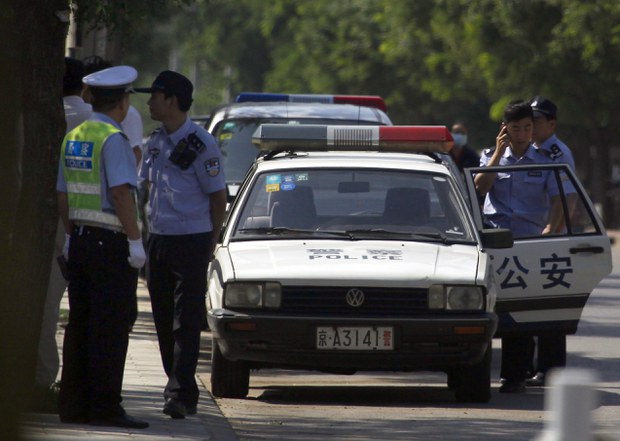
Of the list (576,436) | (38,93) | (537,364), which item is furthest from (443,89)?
(576,436)

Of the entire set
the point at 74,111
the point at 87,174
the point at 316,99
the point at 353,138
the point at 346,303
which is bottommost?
the point at 346,303

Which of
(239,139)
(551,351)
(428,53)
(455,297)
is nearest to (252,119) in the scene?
(239,139)

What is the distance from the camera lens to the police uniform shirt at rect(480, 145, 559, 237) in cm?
1101

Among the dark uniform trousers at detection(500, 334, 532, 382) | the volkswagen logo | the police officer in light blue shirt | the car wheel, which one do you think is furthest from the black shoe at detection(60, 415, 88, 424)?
→ the police officer in light blue shirt

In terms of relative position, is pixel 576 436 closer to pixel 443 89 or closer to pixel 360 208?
pixel 360 208

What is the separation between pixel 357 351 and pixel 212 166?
1.43 metres

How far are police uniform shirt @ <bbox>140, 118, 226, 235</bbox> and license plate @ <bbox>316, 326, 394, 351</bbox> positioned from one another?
3.32 ft

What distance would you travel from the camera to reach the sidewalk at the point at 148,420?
7562 millimetres

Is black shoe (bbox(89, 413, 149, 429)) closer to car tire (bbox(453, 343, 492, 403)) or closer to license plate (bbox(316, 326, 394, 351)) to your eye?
license plate (bbox(316, 326, 394, 351))

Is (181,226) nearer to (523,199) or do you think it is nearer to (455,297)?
(455,297)

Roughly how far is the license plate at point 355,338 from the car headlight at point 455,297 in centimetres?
31

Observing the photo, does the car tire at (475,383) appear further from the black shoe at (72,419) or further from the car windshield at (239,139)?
the car windshield at (239,139)

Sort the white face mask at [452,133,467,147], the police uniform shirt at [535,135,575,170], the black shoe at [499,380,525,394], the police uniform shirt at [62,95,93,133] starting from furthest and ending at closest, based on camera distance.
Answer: the white face mask at [452,133,467,147] → the police uniform shirt at [535,135,575,170] → the black shoe at [499,380,525,394] → the police uniform shirt at [62,95,93,133]

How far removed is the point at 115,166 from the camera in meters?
7.83
